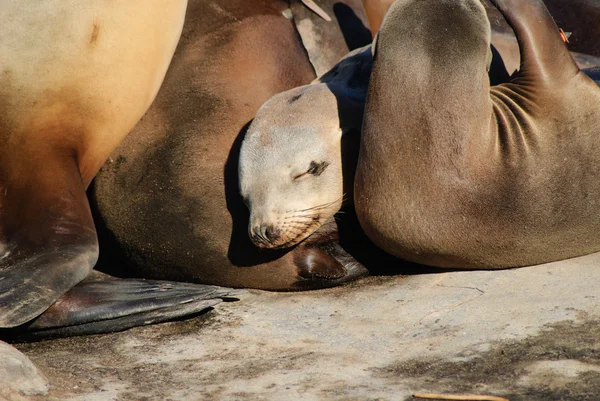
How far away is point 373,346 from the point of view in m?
3.19

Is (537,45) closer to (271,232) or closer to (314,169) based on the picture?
(314,169)

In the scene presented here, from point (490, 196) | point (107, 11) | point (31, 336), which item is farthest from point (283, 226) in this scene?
point (107, 11)

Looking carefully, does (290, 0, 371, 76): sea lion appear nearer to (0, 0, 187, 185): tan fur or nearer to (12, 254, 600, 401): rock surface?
(0, 0, 187, 185): tan fur

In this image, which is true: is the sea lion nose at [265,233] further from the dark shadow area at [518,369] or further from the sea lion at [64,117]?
the dark shadow area at [518,369]

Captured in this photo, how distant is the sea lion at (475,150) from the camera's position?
3.67 metres

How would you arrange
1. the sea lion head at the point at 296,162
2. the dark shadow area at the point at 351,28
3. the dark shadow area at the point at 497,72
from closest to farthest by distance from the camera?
1. the sea lion head at the point at 296,162
2. the dark shadow area at the point at 497,72
3. the dark shadow area at the point at 351,28

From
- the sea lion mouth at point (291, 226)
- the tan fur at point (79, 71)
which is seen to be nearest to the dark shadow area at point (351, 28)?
the tan fur at point (79, 71)

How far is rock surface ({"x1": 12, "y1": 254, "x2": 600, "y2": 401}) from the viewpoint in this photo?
109 inches

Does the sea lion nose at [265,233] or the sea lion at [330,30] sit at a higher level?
the sea lion at [330,30]

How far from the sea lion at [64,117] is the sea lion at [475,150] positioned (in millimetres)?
999

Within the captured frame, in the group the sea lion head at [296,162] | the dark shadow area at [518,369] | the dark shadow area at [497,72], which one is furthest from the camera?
the dark shadow area at [497,72]

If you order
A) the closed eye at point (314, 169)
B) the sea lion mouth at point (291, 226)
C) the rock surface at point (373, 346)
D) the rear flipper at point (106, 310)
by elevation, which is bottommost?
the rock surface at point (373, 346)

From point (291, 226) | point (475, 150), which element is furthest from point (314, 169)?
point (475, 150)

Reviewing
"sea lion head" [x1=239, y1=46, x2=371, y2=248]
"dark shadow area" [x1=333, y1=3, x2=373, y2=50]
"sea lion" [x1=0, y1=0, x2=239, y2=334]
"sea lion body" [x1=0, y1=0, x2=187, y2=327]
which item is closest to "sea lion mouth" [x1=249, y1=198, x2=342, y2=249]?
"sea lion head" [x1=239, y1=46, x2=371, y2=248]
